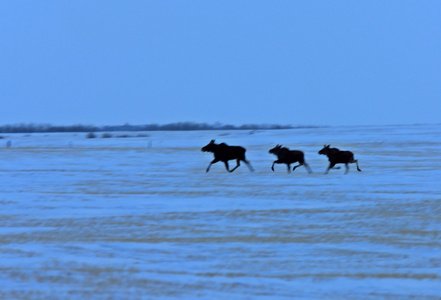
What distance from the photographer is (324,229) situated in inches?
404

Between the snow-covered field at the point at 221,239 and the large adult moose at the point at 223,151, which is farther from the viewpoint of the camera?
the large adult moose at the point at 223,151

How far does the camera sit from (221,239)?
31.0ft

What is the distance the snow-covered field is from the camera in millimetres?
6984

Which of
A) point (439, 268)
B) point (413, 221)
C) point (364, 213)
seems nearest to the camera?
point (439, 268)

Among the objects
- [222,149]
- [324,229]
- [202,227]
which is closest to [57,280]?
[202,227]

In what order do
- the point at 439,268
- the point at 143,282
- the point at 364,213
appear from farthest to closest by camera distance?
1. the point at 364,213
2. the point at 439,268
3. the point at 143,282

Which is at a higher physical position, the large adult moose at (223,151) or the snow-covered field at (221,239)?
the large adult moose at (223,151)

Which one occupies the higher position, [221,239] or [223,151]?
[223,151]

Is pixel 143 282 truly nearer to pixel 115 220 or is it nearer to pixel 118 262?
pixel 118 262

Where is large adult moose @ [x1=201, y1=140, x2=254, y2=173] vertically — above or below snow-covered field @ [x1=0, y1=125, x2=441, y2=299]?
above

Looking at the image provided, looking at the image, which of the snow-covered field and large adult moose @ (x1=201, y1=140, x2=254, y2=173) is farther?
large adult moose @ (x1=201, y1=140, x2=254, y2=173)

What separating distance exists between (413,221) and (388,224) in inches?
22.2

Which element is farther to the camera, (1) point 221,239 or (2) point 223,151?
(2) point 223,151

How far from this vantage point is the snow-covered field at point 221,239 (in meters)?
6.98
